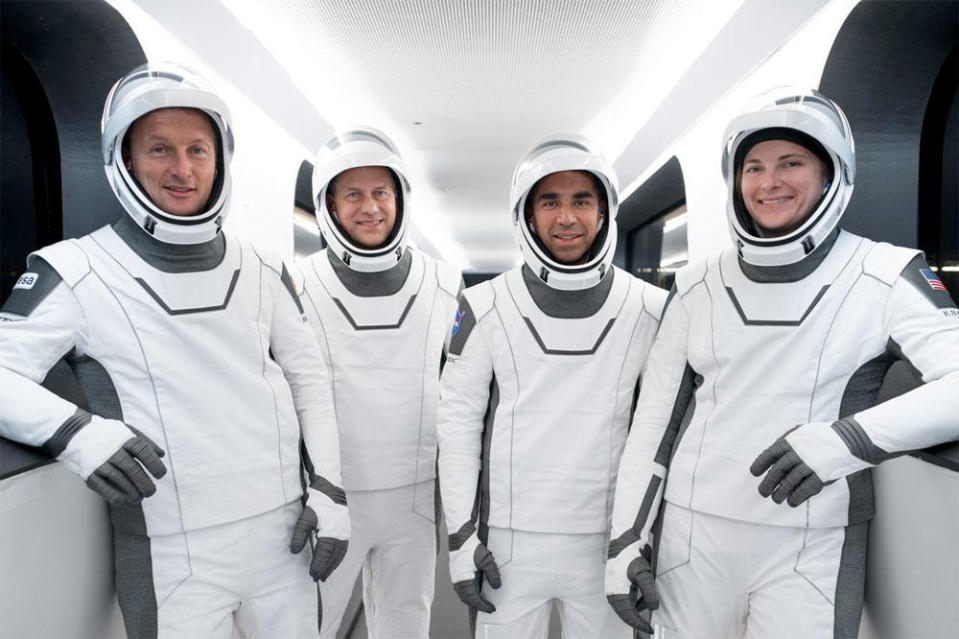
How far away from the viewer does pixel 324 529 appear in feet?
5.25

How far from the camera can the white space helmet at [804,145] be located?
A: 1.48 meters

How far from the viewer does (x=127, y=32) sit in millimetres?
2092

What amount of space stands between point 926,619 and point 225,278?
1683mm

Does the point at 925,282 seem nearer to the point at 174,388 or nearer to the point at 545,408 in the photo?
the point at 545,408

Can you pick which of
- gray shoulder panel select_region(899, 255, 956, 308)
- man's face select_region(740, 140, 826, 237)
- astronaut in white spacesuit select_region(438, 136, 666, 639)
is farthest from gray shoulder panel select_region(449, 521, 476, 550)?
gray shoulder panel select_region(899, 255, 956, 308)

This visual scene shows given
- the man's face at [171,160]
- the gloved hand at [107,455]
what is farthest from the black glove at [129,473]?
the man's face at [171,160]

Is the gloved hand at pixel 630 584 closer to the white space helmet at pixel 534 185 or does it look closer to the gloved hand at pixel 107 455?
the white space helmet at pixel 534 185

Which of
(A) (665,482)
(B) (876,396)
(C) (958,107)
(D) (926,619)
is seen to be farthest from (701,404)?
(C) (958,107)

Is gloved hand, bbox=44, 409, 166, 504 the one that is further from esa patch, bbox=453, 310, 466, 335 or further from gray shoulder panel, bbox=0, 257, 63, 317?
esa patch, bbox=453, 310, 466, 335

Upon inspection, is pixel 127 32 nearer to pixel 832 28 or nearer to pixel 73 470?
pixel 73 470

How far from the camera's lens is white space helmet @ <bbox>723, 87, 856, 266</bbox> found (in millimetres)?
1477

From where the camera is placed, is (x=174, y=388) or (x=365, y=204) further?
(x=365, y=204)

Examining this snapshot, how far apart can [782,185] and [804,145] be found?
12 centimetres

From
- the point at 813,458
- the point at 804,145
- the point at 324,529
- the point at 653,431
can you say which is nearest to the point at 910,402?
the point at 813,458
